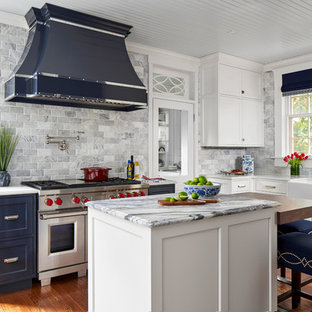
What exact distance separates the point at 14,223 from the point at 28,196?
274 millimetres

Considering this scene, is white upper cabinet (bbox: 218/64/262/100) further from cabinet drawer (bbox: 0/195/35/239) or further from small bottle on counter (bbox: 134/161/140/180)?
cabinet drawer (bbox: 0/195/35/239)

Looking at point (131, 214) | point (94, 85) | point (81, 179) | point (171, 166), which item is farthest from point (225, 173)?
point (131, 214)

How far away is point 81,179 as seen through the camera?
159 inches

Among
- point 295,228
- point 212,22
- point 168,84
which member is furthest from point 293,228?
point 168,84

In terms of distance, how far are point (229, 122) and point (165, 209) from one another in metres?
3.55

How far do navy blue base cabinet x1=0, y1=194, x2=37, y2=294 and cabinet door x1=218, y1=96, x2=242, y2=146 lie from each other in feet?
10.1

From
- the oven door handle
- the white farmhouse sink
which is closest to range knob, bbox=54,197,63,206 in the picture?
the oven door handle

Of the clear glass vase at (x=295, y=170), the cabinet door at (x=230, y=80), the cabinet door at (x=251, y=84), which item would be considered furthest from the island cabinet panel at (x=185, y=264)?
the cabinet door at (x=251, y=84)

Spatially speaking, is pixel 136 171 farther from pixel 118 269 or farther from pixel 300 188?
pixel 118 269

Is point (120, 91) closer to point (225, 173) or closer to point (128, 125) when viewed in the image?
point (128, 125)

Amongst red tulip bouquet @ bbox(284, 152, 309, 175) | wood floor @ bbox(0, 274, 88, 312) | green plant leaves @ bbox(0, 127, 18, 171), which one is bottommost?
wood floor @ bbox(0, 274, 88, 312)

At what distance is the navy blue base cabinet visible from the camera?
3.04 meters

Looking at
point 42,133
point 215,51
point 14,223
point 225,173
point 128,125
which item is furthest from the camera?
point 225,173

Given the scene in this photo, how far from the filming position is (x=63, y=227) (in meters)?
3.34
